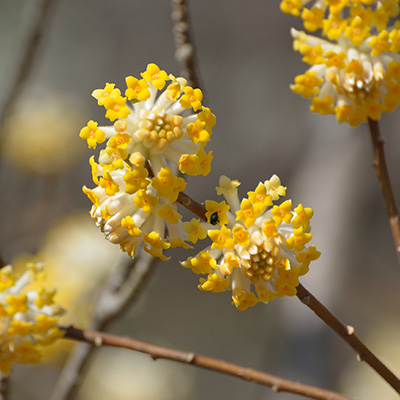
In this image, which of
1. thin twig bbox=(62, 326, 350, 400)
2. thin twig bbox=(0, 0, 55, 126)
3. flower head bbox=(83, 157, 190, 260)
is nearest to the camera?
flower head bbox=(83, 157, 190, 260)

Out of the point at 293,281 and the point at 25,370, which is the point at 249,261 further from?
the point at 25,370

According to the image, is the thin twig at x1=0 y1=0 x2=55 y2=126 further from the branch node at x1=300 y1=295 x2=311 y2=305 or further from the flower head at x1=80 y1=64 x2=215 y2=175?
the branch node at x1=300 y1=295 x2=311 y2=305

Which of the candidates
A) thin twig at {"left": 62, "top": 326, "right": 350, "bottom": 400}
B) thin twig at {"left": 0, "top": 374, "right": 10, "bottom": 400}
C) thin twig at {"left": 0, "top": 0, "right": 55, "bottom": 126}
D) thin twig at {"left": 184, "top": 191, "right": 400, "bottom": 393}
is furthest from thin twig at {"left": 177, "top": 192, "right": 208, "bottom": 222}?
thin twig at {"left": 0, "top": 0, "right": 55, "bottom": 126}

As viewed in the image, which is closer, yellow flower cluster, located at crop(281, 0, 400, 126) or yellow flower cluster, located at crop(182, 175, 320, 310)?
yellow flower cluster, located at crop(182, 175, 320, 310)

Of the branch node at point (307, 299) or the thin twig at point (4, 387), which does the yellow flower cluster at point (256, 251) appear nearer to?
the branch node at point (307, 299)

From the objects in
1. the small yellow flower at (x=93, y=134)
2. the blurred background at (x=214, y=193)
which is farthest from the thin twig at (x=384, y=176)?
the blurred background at (x=214, y=193)

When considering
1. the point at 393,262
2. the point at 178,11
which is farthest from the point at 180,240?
the point at 393,262
